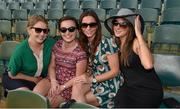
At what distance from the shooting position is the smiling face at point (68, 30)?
116 inches

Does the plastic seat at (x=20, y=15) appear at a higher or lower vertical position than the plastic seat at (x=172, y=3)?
lower

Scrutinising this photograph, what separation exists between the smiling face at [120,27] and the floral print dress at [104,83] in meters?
0.19

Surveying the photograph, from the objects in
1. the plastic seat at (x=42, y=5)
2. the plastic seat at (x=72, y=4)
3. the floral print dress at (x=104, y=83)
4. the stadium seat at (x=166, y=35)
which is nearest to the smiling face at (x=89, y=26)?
the floral print dress at (x=104, y=83)

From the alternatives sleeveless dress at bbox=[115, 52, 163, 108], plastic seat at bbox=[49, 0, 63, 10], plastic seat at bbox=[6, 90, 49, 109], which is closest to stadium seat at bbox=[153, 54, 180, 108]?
sleeveless dress at bbox=[115, 52, 163, 108]

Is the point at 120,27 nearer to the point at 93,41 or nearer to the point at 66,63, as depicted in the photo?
the point at 93,41

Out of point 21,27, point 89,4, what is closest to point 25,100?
point 21,27

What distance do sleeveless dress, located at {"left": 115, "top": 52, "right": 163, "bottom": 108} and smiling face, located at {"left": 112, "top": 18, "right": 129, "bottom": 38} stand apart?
0.78 feet

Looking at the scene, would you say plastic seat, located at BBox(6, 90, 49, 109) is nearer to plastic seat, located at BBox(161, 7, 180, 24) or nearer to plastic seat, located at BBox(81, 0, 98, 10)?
plastic seat, located at BBox(161, 7, 180, 24)

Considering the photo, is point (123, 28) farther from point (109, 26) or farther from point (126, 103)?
point (126, 103)

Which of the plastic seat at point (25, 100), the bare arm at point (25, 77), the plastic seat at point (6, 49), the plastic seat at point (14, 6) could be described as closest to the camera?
the plastic seat at point (25, 100)

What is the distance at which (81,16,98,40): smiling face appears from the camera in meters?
2.93

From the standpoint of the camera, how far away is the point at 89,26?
293cm

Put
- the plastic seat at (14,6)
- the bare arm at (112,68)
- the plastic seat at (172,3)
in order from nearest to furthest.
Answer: the bare arm at (112,68), the plastic seat at (172,3), the plastic seat at (14,6)

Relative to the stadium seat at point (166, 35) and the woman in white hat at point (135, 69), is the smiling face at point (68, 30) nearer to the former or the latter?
the woman in white hat at point (135, 69)
